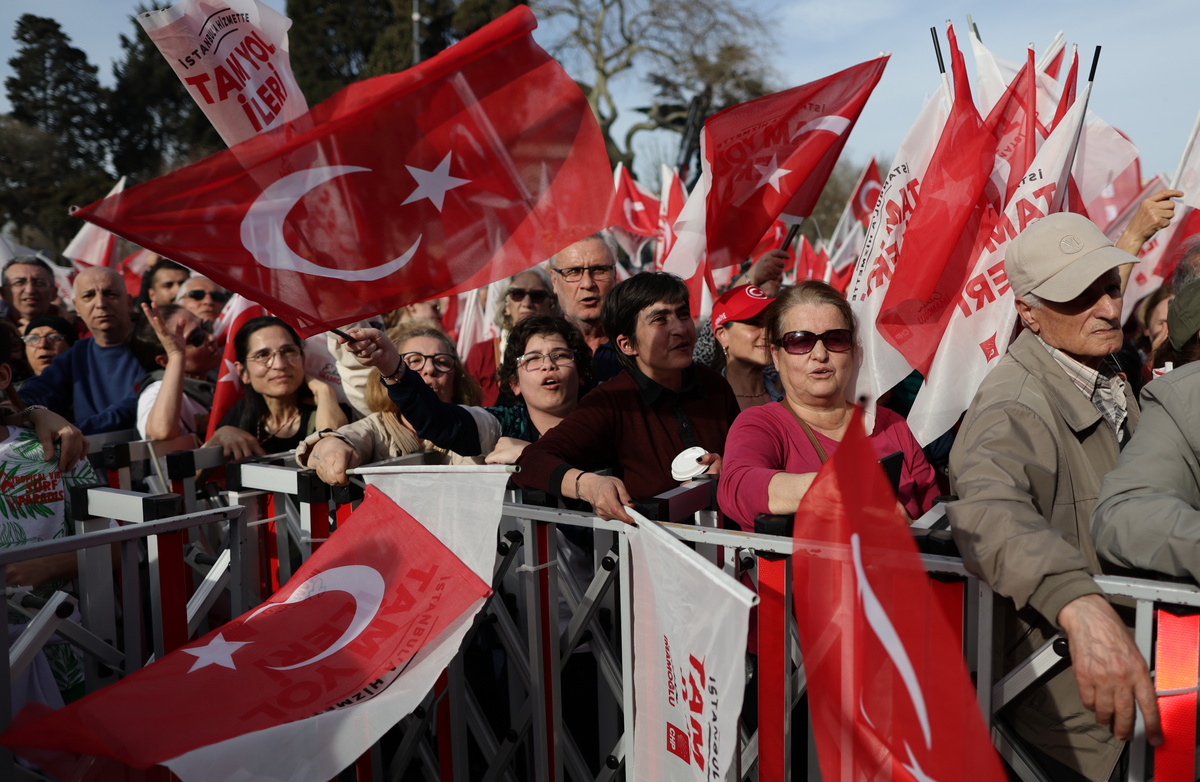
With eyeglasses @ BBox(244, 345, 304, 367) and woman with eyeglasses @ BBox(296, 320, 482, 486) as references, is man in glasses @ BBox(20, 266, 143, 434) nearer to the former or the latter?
eyeglasses @ BBox(244, 345, 304, 367)

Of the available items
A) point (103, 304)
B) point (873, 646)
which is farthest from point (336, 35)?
point (873, 646)

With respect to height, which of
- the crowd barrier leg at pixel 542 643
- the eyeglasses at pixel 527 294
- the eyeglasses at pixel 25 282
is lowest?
the crowd barrier leg at pixel 542 643

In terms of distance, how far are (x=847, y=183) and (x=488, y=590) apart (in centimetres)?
5231

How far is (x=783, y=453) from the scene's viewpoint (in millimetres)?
2807

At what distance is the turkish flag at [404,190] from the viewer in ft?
10.2

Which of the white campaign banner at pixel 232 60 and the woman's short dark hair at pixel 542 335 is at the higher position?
the white campaign banner at pixel 232 60

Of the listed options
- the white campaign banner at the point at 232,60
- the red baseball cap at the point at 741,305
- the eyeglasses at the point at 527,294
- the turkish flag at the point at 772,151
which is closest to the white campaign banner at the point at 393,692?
the white campaign banner at the point at 232,60

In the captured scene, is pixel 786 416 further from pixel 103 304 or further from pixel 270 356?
pixel 103 304

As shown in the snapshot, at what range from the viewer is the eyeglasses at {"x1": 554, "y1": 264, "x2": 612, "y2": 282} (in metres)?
5.02

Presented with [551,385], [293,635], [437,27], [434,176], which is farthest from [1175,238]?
[437,27]

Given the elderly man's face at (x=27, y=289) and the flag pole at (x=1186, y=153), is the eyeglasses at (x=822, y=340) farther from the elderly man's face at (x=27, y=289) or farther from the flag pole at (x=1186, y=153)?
the elderly man's face at (x=27, y=289)

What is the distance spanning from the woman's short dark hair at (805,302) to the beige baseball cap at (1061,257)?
0.53 metres

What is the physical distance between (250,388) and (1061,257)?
3.74 meters

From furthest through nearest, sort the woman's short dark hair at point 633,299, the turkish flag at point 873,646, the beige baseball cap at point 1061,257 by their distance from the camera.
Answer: the woman's short dark hair at point 633,299, the beige baseball cap at point 1061,257, the turkish flag at point 873,646
